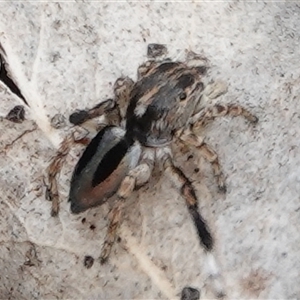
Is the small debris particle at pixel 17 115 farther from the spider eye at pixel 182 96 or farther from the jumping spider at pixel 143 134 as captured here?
the spider eye at pixel 182 96

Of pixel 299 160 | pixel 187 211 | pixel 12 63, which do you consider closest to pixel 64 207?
pixel 187 211

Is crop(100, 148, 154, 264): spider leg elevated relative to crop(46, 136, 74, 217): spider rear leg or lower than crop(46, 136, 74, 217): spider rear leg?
lower

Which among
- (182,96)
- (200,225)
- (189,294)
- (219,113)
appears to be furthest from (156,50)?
(189,294)

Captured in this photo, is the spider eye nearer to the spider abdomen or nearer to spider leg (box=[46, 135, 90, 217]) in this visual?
the spider abdomen

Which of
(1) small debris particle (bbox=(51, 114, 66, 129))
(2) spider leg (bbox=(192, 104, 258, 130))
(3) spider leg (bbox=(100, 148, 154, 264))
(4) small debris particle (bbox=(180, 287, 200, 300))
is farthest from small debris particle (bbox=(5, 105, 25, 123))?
(4) small debris particle (bbox=(180, 287, 200, 300))

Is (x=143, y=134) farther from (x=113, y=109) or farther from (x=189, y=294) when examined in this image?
(x=189, y=294)
